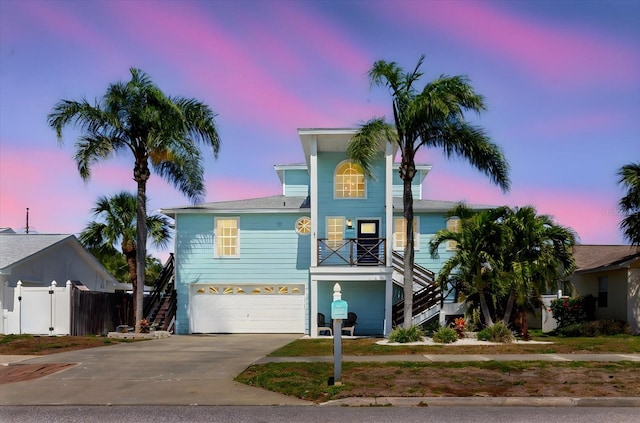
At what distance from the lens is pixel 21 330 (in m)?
23.7

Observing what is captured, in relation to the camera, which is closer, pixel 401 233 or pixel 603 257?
pixel 401 233

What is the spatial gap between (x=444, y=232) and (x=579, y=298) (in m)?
8.46

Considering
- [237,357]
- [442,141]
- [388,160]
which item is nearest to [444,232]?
[442,141]

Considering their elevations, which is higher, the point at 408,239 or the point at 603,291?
the point at 408,239

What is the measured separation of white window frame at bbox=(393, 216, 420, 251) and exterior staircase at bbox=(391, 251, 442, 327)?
0.58 meters

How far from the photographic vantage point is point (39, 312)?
935 inches

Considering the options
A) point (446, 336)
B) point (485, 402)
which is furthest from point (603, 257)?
point (485, 402)

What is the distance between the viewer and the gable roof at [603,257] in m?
25.1

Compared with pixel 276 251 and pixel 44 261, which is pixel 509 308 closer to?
pixel 276 251

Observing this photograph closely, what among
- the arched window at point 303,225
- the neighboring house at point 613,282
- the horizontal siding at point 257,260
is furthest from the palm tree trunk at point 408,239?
the neighboring house at point 613,282

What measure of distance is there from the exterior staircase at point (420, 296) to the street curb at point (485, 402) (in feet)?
41.6

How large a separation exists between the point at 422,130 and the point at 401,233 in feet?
24.0

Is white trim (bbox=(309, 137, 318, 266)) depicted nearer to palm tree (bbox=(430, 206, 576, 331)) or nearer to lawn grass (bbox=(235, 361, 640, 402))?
palm tree (bbox=(430, 206, 576, 331))

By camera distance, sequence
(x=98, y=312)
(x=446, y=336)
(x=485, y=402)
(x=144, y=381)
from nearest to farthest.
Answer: (x=485, y=402)
(x=144, y=381)
(x=446, y=336)
(x=98, y=312)
